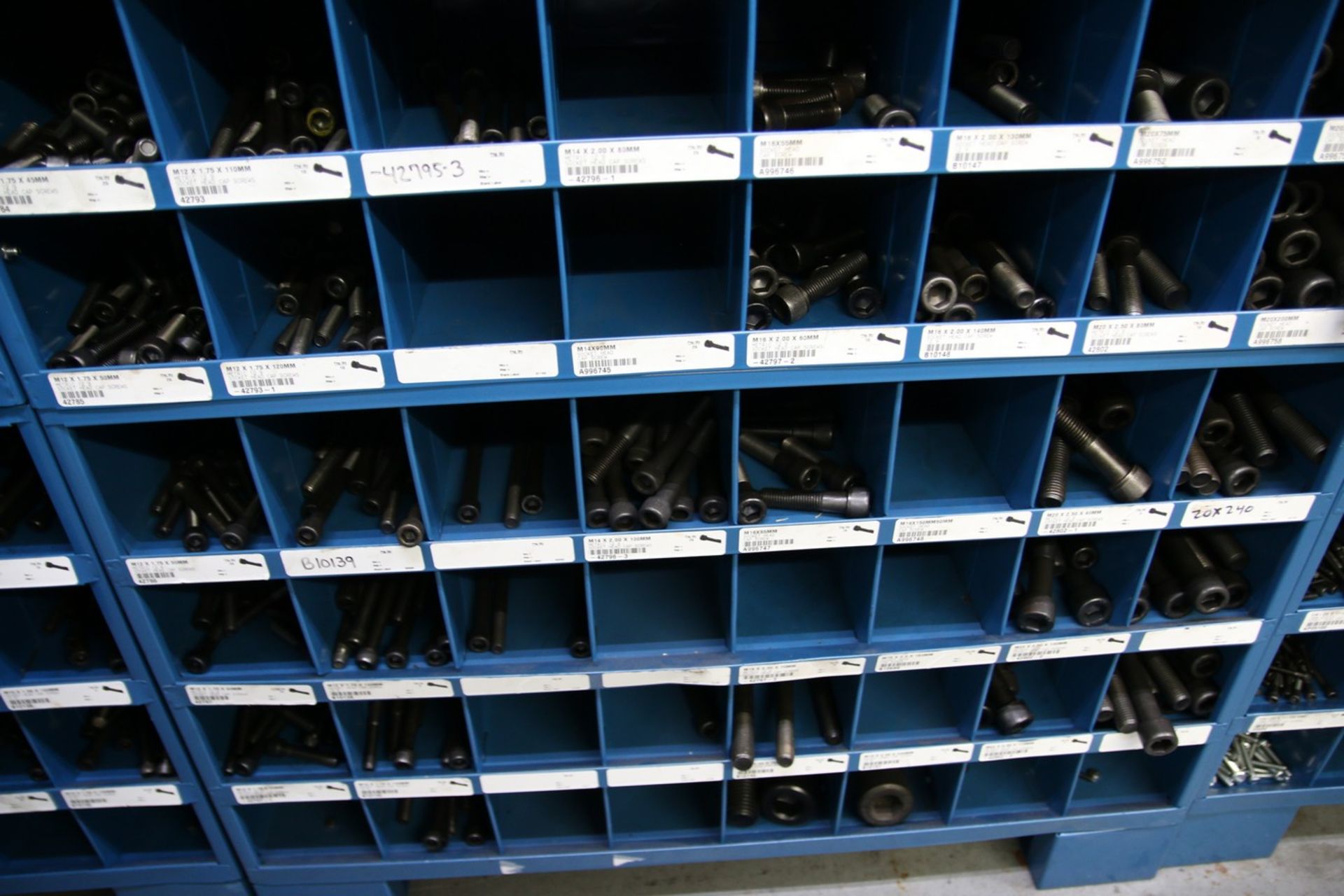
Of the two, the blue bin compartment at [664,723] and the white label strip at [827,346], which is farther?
the blue bin compartment at [664,723]

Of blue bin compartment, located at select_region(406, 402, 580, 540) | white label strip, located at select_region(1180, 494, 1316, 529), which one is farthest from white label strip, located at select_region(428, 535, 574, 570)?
white label strip, located at select_region(1180, 494, 1316, 529)

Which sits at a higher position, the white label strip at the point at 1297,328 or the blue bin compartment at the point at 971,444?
the white label strip at the point at 1297,328

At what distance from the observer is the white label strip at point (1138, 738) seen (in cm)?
216

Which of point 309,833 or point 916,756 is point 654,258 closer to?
point 916,756

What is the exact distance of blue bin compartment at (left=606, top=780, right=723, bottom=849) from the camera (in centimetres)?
233

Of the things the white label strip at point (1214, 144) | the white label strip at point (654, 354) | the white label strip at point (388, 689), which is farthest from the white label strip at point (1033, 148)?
the white label strip at point (388, 689)

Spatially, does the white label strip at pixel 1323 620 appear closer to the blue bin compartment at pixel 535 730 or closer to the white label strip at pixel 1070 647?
the white label strip at pixel 1070 647

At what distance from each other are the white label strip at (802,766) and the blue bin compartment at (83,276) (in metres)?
1.47

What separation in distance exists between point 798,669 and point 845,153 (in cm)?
111

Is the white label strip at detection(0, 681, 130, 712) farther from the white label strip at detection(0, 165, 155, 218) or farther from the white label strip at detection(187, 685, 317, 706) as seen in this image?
the white label strip at detection(0, 165, 155, 218)

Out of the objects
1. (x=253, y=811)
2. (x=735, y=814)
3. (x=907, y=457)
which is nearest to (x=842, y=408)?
(x=907, y=457)

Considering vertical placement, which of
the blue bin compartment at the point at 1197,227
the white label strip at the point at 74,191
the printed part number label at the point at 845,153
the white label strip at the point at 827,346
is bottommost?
the white label strip at the point at 827,346

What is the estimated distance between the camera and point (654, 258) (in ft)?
6.22

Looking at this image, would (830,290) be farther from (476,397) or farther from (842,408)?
(476,397)
